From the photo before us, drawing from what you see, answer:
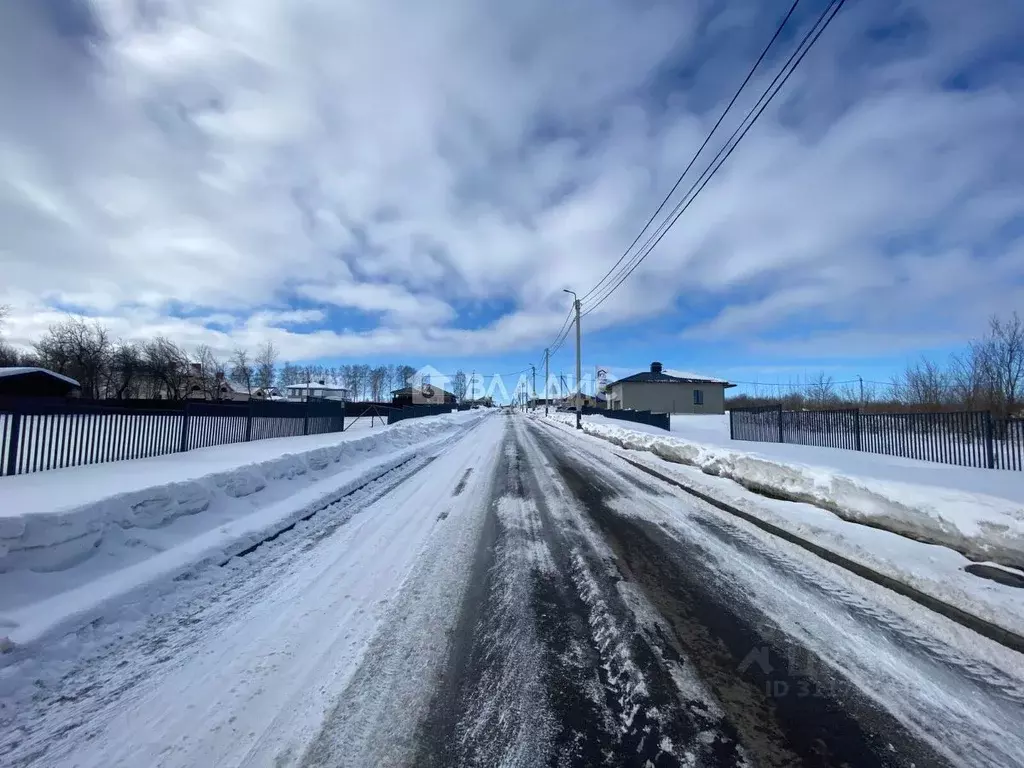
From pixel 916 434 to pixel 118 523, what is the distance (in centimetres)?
1764

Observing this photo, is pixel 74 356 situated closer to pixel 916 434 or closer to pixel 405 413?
pixel 405 413

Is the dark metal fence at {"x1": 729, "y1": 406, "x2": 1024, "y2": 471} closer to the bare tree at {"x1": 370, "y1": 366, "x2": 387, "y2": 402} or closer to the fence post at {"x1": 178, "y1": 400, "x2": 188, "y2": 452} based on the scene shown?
the fence post at {"x1": 178, "y1": 400, "x2": 188, "y2": 452}

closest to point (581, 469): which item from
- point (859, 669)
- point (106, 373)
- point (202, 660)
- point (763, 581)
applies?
point (763, 581)

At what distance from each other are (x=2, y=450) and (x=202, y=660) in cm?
726

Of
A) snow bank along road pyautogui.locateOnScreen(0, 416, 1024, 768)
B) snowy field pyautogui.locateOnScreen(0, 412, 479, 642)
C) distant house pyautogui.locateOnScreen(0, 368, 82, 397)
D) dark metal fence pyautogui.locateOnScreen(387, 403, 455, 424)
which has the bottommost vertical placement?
snow bank along road pyautogui.locateOnScreen(0, 416, 1024, 768)

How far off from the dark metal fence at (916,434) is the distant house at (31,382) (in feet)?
127

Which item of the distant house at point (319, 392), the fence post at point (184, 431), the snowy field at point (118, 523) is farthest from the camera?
the distant house at point (319, 392)

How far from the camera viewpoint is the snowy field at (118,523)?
3.79m

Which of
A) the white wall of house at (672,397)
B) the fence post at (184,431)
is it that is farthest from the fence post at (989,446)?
the white wall of house at (672,397)

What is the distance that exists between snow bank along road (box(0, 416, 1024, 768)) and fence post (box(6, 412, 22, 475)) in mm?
5310

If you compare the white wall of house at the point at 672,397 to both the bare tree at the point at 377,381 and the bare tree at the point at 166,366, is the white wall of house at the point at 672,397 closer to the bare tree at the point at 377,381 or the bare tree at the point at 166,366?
the bare tree at the point at 166,366

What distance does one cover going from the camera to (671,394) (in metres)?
55.3

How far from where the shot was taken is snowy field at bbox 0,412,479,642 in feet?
12.4

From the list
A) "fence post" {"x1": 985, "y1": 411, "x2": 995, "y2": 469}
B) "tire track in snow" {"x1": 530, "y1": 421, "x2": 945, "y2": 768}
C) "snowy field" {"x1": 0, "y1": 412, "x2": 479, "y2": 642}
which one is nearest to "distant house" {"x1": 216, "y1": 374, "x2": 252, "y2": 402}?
"snowy field" {"x1": 0, "y1": 412, "x2": 479, "y2": 642}
